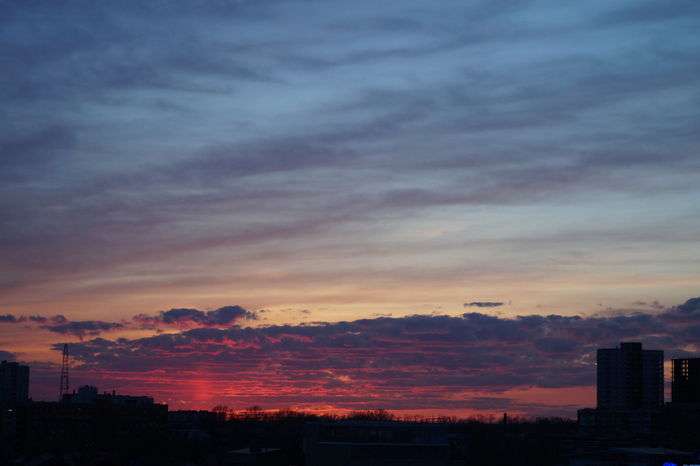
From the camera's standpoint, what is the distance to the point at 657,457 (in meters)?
166

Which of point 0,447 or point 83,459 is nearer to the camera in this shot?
point 83,459

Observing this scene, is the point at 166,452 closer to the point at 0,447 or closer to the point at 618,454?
the point at 0,447

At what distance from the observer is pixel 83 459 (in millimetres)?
146875

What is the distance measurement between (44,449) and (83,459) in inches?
2056

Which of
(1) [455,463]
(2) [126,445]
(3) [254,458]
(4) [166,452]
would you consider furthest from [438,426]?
(2) [126,445]

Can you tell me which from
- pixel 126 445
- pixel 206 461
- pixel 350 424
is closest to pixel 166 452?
pixel 206 461

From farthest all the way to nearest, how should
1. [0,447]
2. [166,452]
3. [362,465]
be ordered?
[0,447], [166,452], [362,465]

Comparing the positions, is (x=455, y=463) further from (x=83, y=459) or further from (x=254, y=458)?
(x=83, y=459)

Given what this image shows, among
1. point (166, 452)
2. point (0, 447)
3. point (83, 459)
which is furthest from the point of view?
point (0, 447)

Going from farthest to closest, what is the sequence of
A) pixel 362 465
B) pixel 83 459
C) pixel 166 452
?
pixel 166 452, pixel 362 465, pixel 83 459

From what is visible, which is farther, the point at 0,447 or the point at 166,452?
the point at 0,447

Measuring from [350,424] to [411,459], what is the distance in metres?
23.5

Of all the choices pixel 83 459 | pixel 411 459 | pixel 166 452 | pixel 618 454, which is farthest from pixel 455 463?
pixel 83 459

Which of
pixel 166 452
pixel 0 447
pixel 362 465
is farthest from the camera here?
pixel 0 447
